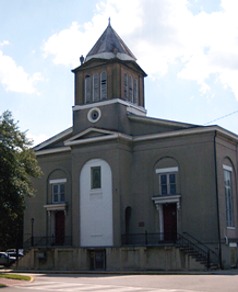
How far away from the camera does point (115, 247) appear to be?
37.3 m

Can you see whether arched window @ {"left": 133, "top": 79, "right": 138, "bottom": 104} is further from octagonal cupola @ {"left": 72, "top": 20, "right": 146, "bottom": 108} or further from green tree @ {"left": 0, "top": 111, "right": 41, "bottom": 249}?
green tree @ {"left": 0, "top": 111, "right": 41, "bottom": 249}

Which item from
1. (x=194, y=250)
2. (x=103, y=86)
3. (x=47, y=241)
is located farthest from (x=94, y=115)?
(x=194, y=250)

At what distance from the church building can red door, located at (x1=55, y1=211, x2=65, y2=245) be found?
81 mm

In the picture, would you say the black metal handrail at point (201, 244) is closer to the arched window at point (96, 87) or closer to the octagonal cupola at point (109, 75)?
the octagonal cupola at point (109, 75)

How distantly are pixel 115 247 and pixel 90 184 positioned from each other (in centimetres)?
554

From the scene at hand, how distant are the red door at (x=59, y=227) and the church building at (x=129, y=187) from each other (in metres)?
0.08

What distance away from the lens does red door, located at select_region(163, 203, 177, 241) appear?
126 feet

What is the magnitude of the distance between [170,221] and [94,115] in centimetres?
1016

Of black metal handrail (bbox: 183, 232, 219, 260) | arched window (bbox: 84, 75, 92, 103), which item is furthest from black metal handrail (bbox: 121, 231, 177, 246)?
arched window (bbox: 84, 75, 92, 103)

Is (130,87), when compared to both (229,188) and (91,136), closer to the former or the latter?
(91,136)

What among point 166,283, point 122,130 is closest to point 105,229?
point 122,130

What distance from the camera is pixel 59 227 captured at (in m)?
43.9

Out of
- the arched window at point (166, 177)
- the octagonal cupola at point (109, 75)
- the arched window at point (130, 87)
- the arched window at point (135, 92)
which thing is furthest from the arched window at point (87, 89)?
the arched window at point (166, 177)

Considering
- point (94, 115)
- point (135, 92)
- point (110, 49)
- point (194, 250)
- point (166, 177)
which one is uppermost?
point (110, 49)
